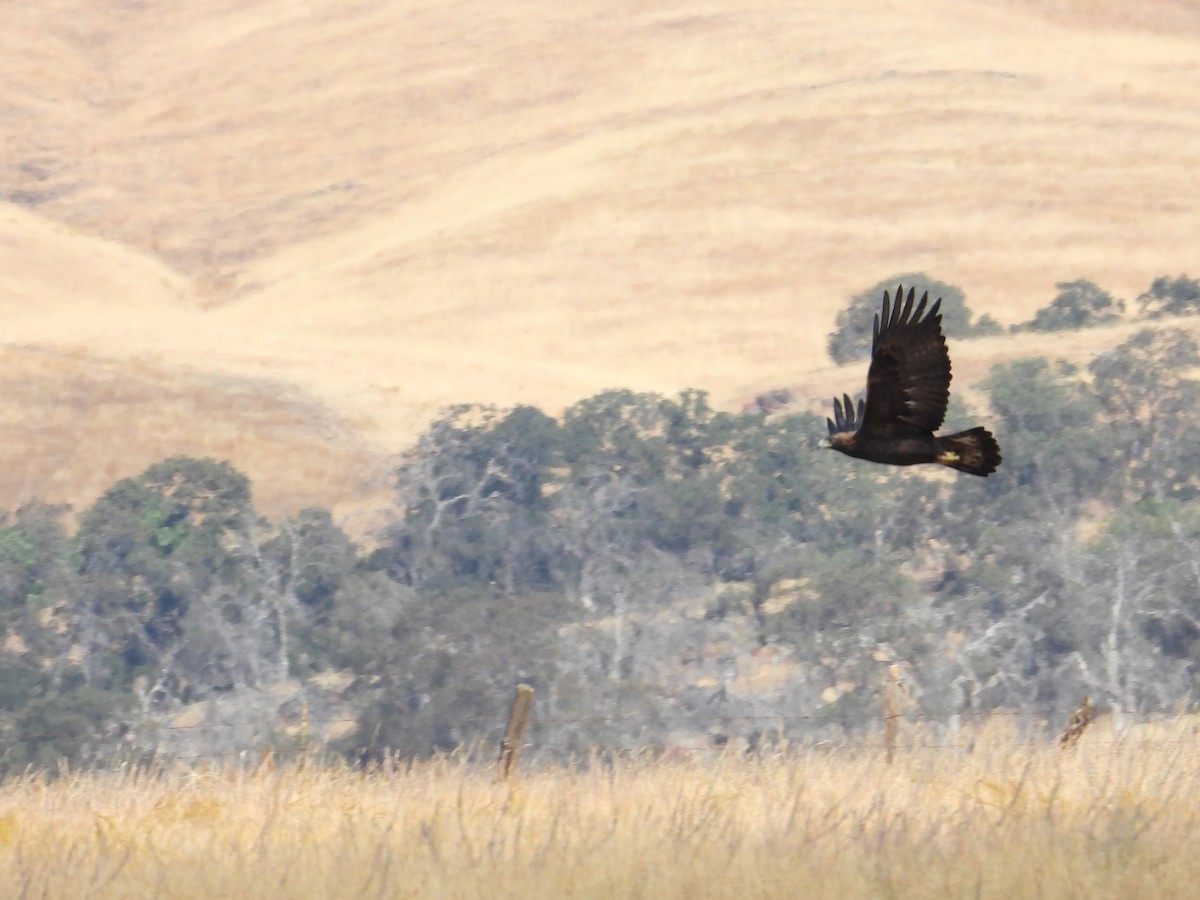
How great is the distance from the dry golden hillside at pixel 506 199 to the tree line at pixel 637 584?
1087cm

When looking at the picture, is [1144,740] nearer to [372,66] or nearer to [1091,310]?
[1091,310]

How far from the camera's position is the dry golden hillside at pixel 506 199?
65562 mm

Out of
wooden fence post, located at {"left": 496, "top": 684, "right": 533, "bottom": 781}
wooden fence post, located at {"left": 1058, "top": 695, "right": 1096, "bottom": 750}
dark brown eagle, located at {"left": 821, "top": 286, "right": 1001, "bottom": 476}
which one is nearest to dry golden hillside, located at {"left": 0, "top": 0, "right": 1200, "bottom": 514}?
wooden fence post, located at {"left": 1058, "top": 695, "right": 1096, "bottom": 750}

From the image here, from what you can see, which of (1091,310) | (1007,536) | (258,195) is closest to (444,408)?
(1091,310)

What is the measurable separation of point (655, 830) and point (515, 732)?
5.59 feet

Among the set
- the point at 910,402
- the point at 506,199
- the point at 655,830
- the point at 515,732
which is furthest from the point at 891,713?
the point at 506,199

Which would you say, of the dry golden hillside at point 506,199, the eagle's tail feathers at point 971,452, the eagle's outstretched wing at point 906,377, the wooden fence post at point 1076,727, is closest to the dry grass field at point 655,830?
the wooden fence post at point 1076,727

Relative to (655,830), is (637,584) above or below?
below

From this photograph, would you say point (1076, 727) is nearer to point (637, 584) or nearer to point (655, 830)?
point (655, 830)

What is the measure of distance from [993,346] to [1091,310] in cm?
643

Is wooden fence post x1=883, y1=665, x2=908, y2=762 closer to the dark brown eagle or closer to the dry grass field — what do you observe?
the dry grass field

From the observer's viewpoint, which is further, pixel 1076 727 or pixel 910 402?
pixel 1076 727

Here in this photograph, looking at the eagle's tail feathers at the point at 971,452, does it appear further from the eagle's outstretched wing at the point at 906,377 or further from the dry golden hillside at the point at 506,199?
the dry golden hillside at the point at 506,199

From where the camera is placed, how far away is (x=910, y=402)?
873cm
